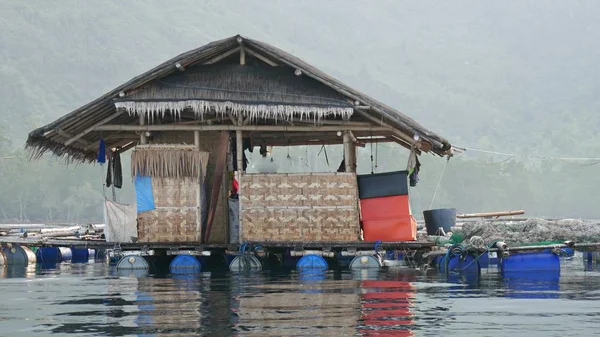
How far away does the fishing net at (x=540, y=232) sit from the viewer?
882 inches

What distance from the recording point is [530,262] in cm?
2117

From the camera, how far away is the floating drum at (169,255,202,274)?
23.0m

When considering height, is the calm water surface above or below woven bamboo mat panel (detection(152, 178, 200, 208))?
below

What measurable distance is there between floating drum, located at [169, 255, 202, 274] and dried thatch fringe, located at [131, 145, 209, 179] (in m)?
1.83

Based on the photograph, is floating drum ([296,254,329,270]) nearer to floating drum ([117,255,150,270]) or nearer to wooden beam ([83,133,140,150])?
floating drum ([117,255,150,270])

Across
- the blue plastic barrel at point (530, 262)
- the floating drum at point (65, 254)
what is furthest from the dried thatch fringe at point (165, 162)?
the floating drum at point (65, 254)

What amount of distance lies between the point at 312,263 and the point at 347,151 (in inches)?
124

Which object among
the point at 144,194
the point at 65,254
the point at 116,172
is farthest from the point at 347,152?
the point at 65,254

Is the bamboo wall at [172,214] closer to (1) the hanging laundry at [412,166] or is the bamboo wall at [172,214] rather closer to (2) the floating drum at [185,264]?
(2) the floating drum at [185,264]

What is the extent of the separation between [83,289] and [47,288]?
0.73 m

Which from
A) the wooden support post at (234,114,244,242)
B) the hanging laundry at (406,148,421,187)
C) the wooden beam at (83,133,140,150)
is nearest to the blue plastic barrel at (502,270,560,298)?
the hanging laundry at (406,148,421,187)

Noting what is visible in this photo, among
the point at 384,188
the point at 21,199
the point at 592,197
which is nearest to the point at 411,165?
the point at 384,188

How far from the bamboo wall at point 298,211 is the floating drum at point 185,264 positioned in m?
1.26

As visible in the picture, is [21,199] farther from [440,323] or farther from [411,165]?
[440,323]
